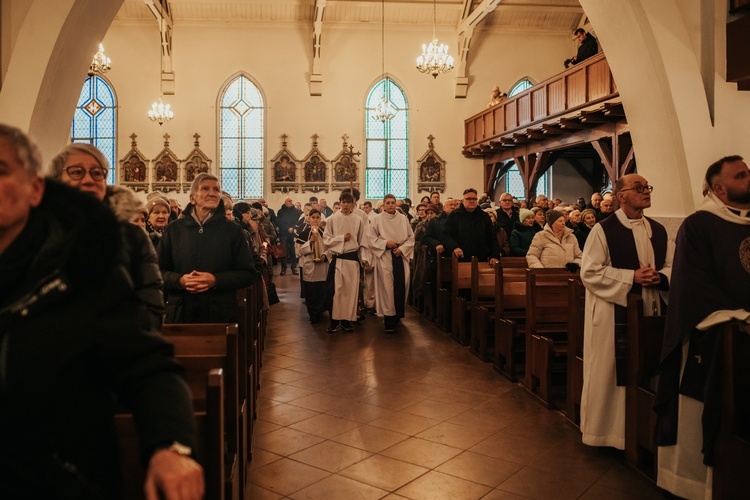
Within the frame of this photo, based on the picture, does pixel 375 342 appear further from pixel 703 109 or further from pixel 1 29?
pixel 1 29

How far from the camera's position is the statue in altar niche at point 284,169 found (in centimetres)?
1977

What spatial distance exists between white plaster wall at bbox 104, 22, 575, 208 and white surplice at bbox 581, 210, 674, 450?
52.3 ft

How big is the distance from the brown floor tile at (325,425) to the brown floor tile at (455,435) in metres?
0.57

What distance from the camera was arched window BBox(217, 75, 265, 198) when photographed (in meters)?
19.8

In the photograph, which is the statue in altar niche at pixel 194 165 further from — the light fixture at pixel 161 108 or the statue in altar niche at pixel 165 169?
the light fixture at pixel 161 108

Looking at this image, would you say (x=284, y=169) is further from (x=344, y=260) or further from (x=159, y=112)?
(x=344, y=260)

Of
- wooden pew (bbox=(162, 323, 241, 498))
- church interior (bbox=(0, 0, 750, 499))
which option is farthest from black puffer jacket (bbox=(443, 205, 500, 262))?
wooden pew (bbox=(162, 323, 241, 498))

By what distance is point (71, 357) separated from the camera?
1.33 metres

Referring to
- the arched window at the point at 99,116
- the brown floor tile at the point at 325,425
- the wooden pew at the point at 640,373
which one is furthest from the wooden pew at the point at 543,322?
the arched window at the point at 99,116

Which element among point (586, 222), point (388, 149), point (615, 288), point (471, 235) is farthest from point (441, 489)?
point (388, 149)

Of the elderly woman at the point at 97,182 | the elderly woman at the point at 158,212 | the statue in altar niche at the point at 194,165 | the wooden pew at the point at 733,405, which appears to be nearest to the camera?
the elderly woman at the point at 97,182

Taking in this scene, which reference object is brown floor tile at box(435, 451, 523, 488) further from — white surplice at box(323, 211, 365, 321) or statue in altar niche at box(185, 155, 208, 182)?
statue in altar niche at box(185, 155, 208, 182)

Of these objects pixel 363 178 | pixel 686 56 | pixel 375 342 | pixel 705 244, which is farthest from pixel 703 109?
pixel 363 178

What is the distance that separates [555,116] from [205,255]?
10708 millimetres
